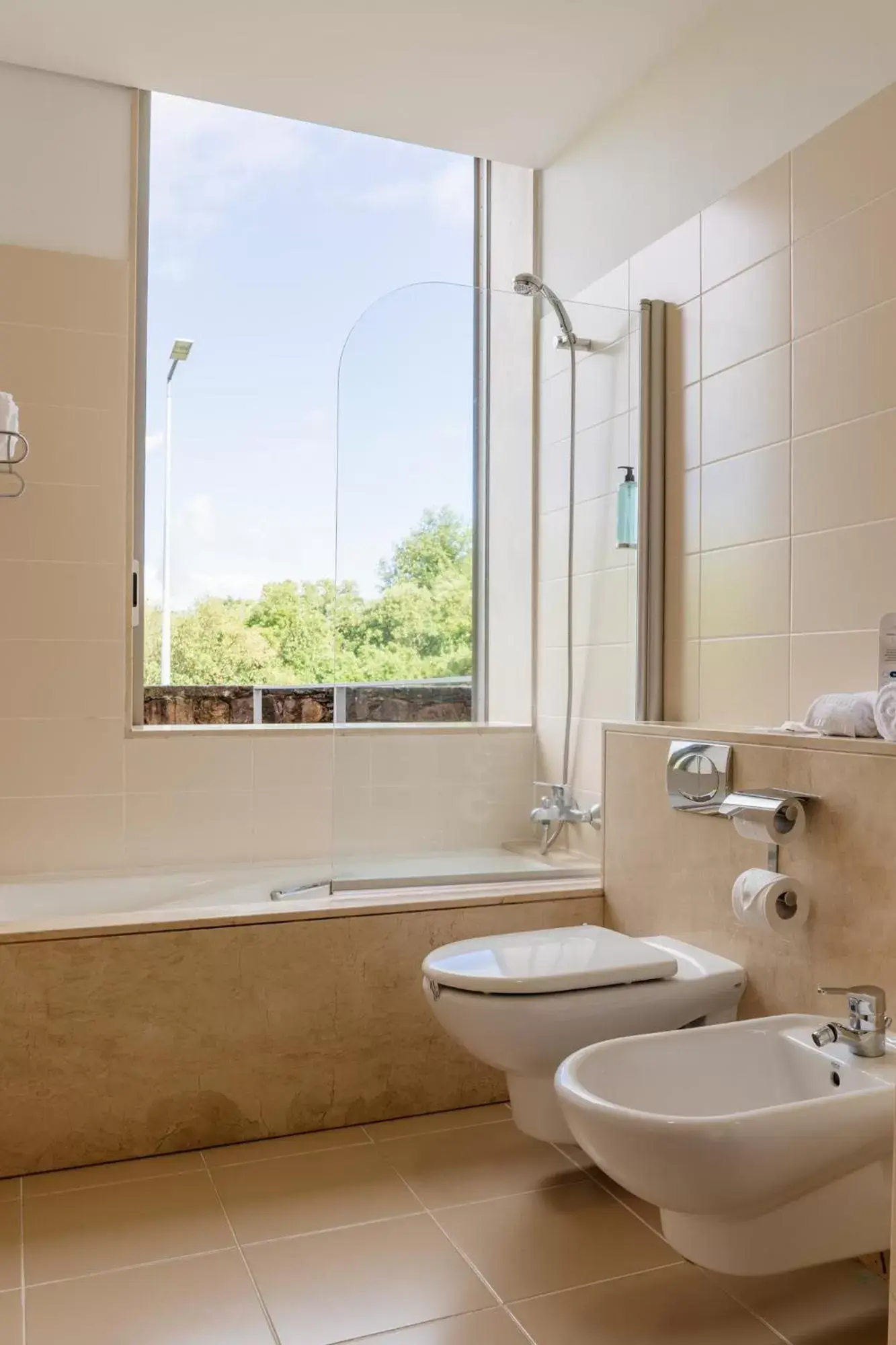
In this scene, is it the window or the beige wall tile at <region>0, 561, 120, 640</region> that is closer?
the beige wall tile at <region>0, 561, 120, 640</region>

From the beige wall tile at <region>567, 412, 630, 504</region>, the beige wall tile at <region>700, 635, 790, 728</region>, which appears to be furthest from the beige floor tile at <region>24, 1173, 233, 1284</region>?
the beige wall tile at <region>567, 412, 630, 504</region>

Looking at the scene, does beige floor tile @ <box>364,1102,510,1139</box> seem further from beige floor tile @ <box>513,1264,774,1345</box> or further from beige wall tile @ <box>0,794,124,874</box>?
beige wall tile @ <box>0,794,124,874</box>

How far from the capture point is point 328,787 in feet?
10.2

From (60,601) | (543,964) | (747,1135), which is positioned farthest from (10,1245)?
(60,601)

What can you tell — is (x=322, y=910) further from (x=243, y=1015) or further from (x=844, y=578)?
(x=844, y=578)

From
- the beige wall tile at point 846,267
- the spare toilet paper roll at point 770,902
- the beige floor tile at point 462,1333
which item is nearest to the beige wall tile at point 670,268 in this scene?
the beige wall tile at point 846,267

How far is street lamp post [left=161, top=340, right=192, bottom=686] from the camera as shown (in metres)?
3.13

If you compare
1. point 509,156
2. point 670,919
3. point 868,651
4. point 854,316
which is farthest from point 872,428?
point 509,156

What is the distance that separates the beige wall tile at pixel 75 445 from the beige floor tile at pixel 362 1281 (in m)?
1.98

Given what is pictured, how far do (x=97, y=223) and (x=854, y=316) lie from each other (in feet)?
6.75

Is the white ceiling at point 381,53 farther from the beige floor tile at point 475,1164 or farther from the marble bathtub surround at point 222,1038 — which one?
the beige floor tile at point 475,1164

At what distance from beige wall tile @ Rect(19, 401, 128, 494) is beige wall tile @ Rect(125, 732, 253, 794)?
718 mm

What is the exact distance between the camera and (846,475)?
2025 millimetres

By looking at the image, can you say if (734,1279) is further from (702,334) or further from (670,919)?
(702,334)
